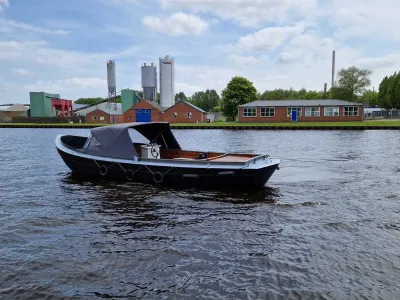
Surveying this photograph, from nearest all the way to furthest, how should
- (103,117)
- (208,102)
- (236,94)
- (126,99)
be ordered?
(236,94), (103,117), (126,99), (208,102)

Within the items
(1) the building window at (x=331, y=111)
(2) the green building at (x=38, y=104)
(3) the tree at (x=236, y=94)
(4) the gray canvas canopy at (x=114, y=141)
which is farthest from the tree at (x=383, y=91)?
(4) the gray canvas canopy at (x=114, y=141)

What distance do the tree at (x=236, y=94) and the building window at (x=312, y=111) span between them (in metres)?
20.1

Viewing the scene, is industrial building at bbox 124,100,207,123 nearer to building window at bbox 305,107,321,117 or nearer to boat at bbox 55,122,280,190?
building window at bbox 305,107,321,117

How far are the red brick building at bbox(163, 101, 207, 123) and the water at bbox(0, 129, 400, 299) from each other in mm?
67123

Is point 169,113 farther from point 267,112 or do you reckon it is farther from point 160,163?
point 160,163

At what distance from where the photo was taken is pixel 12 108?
340 feet

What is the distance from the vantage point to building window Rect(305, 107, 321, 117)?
71.5 metres

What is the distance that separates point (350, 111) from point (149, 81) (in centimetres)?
5727

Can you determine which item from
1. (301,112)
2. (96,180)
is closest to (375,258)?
(96,180)

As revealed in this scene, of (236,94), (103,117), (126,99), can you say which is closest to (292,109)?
(236,94)

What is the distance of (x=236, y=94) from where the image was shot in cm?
8825

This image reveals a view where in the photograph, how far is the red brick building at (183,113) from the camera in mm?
83000

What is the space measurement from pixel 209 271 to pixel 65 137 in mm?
15692

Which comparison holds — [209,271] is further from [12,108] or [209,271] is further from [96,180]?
[12,108]
